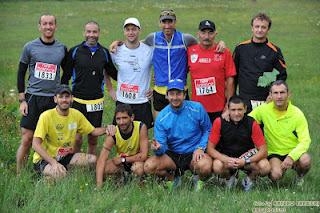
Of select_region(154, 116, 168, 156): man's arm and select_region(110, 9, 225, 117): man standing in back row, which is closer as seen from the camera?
select_region(154, 116, 168, 156): man's arm

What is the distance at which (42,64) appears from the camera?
7.93 m

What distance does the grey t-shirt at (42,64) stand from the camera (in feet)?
26.0

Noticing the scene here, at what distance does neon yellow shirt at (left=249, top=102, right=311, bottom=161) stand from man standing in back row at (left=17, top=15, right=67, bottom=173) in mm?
2948

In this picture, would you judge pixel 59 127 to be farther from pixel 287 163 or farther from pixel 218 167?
pixel 287 163

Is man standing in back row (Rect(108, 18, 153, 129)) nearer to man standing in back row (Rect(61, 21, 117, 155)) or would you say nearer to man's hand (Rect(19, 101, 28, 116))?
man standing in back row (Rect(61, 21, 117, 155))

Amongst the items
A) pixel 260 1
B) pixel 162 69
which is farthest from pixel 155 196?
pixel 260 1

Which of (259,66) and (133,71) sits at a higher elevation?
(259,66)

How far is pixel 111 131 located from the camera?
7410mm

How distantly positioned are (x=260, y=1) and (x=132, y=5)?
12222 mm

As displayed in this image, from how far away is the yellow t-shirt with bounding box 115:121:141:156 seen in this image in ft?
24.6

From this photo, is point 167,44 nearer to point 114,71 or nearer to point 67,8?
point 114,71

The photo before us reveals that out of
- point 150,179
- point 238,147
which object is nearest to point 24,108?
point 150,179

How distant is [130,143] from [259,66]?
2169 millimetres

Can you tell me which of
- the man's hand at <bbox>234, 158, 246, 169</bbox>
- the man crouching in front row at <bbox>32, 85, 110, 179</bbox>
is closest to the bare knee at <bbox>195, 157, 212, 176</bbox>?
the man's hand at <bbox>234, 158, 246, 169</bbox>
